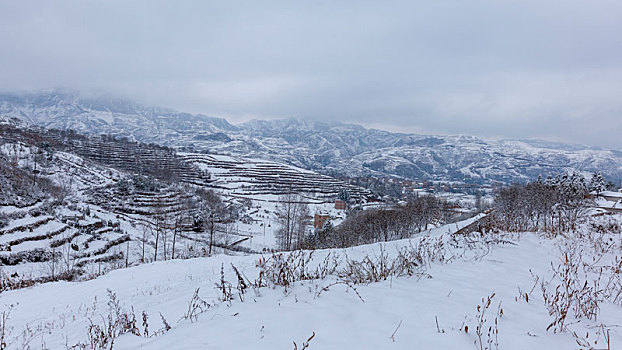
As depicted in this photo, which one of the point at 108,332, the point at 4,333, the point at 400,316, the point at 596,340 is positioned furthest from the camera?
the point at 4,333

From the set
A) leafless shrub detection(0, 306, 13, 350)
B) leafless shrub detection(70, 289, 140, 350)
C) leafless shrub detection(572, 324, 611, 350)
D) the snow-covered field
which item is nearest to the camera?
leafless shrub detection(572, 324, 611, 350)

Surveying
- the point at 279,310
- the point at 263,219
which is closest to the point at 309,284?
the point at 279,310

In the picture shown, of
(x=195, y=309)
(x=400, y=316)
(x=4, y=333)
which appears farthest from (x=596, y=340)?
(x=4, y=333)

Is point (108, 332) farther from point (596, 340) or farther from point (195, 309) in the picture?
point (596, 340)

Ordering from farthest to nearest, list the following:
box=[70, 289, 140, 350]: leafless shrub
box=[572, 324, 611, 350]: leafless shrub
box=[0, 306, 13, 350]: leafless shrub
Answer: box=[0, 306, 13, 350]: leafless shrub < box=[70, 289, 140, 350]: leafless shrub < box=[572, 324, 611, 350]: leafless shrub

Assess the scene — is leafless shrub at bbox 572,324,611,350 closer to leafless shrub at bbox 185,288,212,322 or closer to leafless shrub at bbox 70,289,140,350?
leafless shrub at bbox 185,288,212,322

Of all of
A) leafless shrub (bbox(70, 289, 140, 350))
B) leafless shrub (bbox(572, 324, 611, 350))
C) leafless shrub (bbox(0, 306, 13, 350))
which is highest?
leafless shrub (bbox(572, 324, 611, 350))

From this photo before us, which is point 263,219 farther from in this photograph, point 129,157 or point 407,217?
point 129,157

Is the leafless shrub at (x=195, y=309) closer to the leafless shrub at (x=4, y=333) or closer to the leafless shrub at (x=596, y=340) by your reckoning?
the leafless shrub at (x=4, y=333)

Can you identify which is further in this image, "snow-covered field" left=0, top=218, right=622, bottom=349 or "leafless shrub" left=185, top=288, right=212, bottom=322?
"leafless shrub" left=185, top=288, right=212, bottom=322

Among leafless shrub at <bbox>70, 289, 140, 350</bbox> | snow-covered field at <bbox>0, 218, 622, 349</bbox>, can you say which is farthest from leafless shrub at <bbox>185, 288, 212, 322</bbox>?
leafless shrub at <bbox>70, 289, 140, 350</bbox>

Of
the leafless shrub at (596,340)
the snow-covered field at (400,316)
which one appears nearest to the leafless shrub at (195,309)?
the snow-covered field at (400,316)

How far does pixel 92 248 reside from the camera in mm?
21859

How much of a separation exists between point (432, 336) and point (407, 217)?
90.8ft
